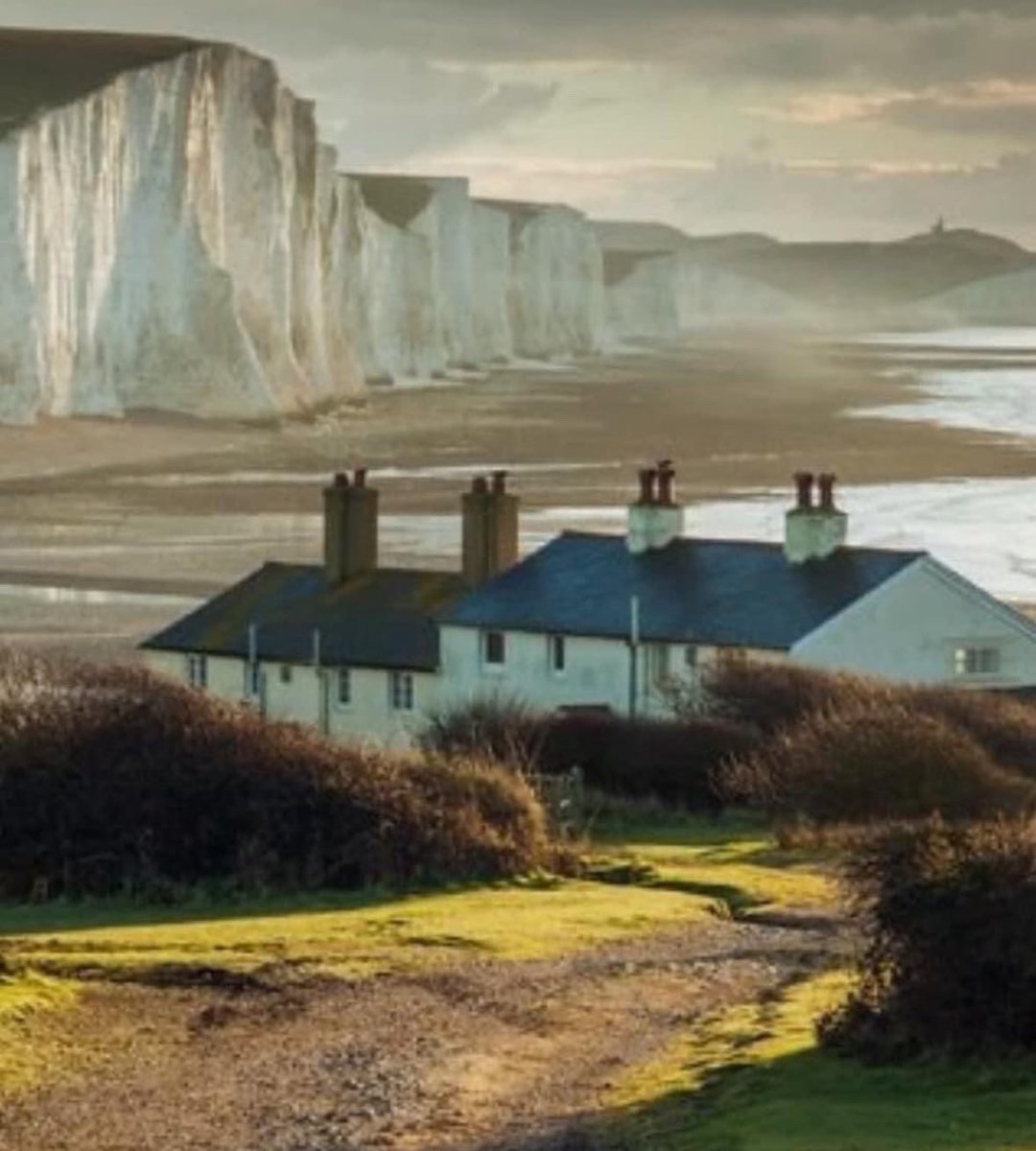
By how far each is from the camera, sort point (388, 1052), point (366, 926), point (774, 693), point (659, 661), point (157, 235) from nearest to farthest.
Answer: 1. point (388, 1052)
2. point (366, 926)
3. point (774, 693)
4. point (659, 661)
5. point (157, 235)

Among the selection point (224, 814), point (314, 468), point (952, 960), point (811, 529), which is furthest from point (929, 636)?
point (314, 468)

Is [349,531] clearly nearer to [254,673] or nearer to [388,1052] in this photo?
[254,673]

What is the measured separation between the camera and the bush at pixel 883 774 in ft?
117

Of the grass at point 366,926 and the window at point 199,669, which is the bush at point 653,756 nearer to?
the grass at point 366,926

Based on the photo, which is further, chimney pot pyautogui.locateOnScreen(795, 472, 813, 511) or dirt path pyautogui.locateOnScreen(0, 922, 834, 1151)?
chimney pot pyautogui.locateOnScreen(795, 472, 813, 511)

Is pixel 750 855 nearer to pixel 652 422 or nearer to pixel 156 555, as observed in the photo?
pixel 156 555

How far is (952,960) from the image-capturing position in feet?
67.7

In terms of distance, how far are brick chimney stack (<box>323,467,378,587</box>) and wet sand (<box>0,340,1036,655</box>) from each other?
8.22 metres

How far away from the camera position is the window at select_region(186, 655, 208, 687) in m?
47.7

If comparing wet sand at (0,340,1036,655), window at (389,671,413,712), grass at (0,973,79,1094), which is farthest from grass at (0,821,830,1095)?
wet sand at (0,340,1036,655)

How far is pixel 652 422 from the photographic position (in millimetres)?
142625

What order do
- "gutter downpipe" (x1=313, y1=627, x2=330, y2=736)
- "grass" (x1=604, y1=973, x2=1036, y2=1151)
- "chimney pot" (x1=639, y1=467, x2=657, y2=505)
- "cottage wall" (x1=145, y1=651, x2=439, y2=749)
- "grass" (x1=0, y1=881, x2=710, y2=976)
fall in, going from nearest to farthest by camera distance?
1. "grass" (x1=604, y1=973, x2=1036, y2=1151)
2. "grass" (x1=0, y1=881, x2=710, y2=976)
3. "cottage wall" (x1=145, y1=651, x2=439, y2=749)
4. "gutter downpipe" (x1=313, y1=627, x2=330, y2=736)
5. "chimney pot" (x1=639, y1=467, x2=657, y2=505)

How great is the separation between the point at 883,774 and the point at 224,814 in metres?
7.63

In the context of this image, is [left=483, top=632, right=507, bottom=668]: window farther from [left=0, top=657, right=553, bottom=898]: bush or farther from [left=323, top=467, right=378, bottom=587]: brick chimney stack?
[left=0, top=657, right=553, bottom=898]: bush
